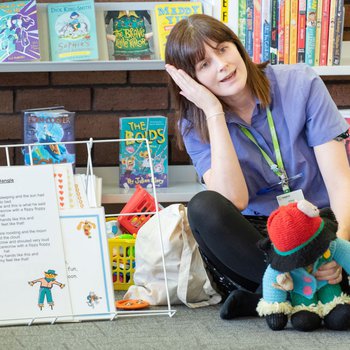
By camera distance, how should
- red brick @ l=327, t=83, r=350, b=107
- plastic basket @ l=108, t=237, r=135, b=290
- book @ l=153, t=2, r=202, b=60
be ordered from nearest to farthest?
plastic basket @ l=108, t=237, r=135, b=290, book @ l=153, t=2, r=202, b=60, red brick @ l=327, t=83, r=350, b=107

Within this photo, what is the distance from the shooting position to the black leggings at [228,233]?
1.90 metres

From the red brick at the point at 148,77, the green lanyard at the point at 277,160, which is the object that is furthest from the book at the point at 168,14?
the green lanyard at the point at 277,160

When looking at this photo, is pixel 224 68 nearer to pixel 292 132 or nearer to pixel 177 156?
pixel 292 132

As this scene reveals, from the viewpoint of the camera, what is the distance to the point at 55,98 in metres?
2.96

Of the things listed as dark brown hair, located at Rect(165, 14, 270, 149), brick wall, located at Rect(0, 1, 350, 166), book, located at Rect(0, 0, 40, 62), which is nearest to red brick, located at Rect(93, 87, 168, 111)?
brick wall, located at Rect(0, 1, 350, 166)

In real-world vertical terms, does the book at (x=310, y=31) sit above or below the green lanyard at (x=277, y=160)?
above

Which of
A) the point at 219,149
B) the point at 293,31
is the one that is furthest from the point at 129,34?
the point at 219,149

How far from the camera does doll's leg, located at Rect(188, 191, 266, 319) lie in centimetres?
190

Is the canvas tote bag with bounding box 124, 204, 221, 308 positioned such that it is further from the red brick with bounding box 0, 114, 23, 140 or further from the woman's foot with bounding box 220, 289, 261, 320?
the red brick with bounding box 0, 114, 23, 140

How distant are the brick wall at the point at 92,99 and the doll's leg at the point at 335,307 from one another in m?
1.33

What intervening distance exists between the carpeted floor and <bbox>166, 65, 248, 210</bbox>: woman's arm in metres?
0.33

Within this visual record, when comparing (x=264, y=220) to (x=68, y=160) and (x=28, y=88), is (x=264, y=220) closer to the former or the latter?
(x=68, y=160)

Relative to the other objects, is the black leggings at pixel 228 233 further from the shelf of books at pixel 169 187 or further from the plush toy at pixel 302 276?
the shelf of books at pixel 169 187

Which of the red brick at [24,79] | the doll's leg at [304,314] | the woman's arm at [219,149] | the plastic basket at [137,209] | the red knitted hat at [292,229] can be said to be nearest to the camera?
the red knitted hat at [292,229]
